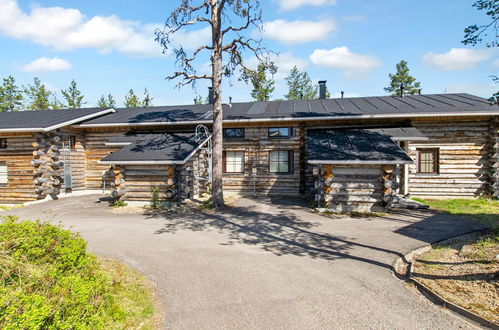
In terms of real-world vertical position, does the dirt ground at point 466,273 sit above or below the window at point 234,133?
below

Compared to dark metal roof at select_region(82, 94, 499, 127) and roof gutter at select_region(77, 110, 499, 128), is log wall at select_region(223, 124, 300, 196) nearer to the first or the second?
roof gutter at select_region(77, 110, 499, 128)

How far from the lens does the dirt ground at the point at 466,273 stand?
4445 mm

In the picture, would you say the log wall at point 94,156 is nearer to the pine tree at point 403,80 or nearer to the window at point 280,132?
the window at point 280,132

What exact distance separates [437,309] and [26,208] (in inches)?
635

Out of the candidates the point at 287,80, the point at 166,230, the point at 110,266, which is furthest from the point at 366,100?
the point at 287,80

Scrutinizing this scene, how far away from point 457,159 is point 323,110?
23.9 feet

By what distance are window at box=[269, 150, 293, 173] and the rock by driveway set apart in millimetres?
4660

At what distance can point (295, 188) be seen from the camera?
1578 centimetres

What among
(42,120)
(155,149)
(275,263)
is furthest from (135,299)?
(42,120)

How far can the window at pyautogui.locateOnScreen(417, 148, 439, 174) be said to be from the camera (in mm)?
14734

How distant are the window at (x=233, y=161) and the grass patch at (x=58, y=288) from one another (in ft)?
37.2

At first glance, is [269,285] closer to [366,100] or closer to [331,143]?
[331,143]

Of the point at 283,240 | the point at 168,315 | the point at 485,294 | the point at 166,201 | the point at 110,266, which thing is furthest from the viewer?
the point at 166,201

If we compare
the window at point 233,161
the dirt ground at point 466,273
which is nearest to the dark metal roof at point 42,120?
the window at point 233,161
